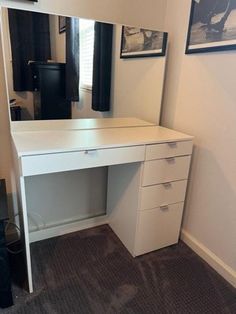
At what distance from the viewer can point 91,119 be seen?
1.67 meters

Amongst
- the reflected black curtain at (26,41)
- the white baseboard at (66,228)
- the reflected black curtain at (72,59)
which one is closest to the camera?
the reflected black curtain at (26,41)

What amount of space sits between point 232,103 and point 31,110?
119cm

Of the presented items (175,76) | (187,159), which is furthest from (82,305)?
(175,76)

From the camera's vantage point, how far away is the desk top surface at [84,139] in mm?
1167

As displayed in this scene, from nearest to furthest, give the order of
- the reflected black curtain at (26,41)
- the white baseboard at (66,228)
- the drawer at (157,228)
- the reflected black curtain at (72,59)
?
the reflected black curtain at (26,41)
the reflected black curtain at (72,59)
the drawer at (157,228)
the white baseboard at (66,228)

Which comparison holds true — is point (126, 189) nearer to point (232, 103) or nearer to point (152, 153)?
point (152, 153)

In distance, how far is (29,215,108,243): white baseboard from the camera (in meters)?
1.74

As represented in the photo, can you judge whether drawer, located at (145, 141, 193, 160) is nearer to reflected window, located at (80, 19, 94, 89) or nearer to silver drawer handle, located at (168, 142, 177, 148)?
silver drawer handle, located at (168, 142, 177, 148)

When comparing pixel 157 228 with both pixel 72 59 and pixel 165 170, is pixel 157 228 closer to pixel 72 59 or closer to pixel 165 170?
pixel 165 170

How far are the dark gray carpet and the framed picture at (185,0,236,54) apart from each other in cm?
138

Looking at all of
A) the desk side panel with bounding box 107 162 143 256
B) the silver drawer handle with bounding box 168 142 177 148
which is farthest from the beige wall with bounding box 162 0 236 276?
the desk side panel with bounding box 107 162 143 256

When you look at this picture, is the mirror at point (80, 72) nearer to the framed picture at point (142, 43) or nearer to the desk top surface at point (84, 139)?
the framed picture at point (142, 43)

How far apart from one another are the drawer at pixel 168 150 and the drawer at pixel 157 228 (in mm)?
371

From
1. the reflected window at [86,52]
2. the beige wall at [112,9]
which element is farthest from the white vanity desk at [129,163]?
the beige wall at [112,9]
